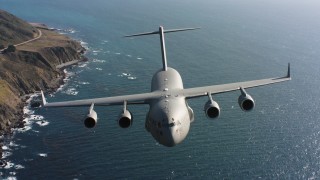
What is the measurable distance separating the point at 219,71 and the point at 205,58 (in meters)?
22.4

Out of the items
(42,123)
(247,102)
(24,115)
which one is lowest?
(247,102)

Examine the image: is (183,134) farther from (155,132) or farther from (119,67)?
(119,67)

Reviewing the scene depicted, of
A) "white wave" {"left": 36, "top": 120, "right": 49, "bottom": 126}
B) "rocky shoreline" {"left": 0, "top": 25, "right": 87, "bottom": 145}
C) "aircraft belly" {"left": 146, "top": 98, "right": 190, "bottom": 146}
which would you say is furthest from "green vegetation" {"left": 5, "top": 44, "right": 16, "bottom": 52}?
"aircraft belly" {"left": 146, "top": 98, "right": 190, "bottom": 146}

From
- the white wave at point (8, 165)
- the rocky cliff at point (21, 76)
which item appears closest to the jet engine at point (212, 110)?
the white wave at point (8, 165)

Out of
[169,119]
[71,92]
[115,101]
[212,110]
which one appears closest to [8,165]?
[71,92]

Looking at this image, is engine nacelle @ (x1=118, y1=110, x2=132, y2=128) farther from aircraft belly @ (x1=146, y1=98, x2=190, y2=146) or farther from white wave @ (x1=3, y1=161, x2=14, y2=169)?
white wave @ (x1=3, y1=161, x2=14, y2=169)

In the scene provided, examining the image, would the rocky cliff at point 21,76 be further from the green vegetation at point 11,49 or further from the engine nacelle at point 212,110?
the engine nacelle at point 212,110

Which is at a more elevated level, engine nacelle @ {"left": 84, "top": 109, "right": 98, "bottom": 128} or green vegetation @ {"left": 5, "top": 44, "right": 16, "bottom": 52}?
green vegetation @ {"left": 5, "top": 44, "right": 16, "bottom": 52}

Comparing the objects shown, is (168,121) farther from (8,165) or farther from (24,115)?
(24,115)

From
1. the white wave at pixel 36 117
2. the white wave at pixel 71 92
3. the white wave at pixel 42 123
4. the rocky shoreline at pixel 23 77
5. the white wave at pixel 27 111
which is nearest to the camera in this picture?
the white wave at pixel 42 123

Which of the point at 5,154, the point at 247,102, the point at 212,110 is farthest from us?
the point at 5,154

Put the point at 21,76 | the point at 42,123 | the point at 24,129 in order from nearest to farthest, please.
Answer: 1. the point at 24,129
2. the point at 42,123
3. the point at 21,76

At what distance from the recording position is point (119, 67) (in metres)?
189

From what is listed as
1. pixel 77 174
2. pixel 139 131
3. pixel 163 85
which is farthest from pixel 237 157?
pixel 163 85
